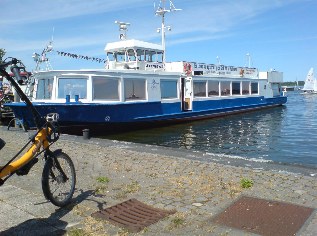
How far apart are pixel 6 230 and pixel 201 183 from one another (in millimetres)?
3427

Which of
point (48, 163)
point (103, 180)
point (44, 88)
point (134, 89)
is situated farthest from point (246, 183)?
point (44, 88)

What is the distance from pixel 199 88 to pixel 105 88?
8.32 meters

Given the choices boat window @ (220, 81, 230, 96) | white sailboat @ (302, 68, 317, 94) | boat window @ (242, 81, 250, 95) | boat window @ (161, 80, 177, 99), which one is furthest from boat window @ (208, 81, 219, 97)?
white sailboat @ (302, 68, 317, 94)

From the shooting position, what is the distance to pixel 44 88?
55.7ft

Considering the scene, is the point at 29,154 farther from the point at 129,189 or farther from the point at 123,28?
the point at 123,28

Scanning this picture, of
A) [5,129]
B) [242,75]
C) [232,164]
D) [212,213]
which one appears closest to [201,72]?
[242,75]

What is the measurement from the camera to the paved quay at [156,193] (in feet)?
14.9

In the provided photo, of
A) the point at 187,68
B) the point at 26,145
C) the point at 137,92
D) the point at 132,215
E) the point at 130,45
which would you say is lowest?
the point at 132,215

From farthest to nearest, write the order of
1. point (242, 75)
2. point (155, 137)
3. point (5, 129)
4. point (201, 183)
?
point (242, 75), point (155, 137), point (5, 129), point (201, 183)

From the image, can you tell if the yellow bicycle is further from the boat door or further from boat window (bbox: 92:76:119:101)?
the boat door

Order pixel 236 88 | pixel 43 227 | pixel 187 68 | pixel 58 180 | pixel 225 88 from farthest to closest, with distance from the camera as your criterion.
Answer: pixel 236 88, pixel 225 88, pixel 187 68, pixel 58 180, pixel 43 227

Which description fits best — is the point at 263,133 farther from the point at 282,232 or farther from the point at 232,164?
the point at 282,232

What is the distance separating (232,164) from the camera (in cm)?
782

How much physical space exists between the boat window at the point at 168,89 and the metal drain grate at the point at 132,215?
14826 millimetres
